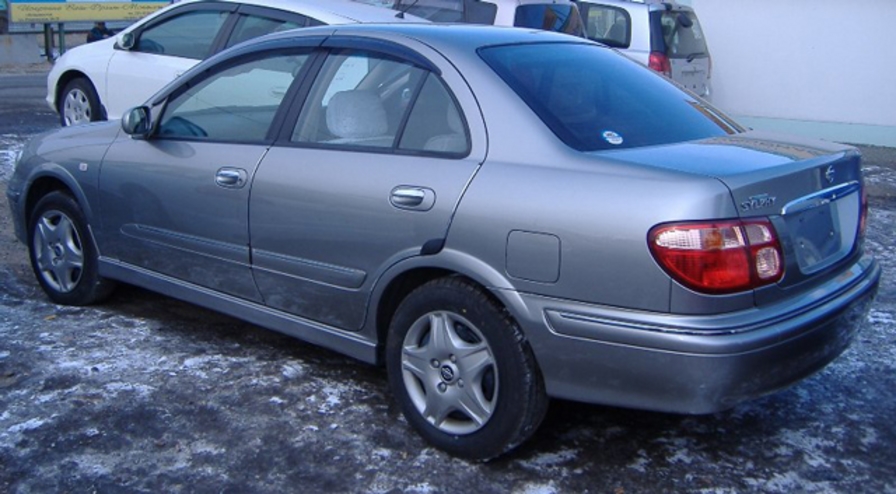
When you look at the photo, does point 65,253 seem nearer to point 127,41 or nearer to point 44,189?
point 44,189

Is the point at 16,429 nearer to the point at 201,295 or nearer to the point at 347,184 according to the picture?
the point at 201,295

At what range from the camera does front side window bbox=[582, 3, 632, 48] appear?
12461 mm

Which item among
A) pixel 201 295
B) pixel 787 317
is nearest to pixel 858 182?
pixel 787 317

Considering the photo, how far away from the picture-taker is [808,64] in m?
14.1

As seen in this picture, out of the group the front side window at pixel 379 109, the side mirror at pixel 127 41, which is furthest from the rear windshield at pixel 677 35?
the front side window at pixel 379 109

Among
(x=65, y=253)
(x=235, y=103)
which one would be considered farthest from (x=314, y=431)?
(x=65, y=253)

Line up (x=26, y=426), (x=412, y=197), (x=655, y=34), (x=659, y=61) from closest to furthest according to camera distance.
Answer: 1. (x=412, y=197)
2. (x=26, y=426)
3. (x=659, y=61)
4. (x=655, y=34)

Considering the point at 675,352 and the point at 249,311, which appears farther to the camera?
the point at 249,311

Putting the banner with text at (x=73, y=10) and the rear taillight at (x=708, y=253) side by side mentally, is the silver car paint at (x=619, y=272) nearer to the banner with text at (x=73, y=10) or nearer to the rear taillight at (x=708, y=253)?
the rear taillight at (x=708, y=253)

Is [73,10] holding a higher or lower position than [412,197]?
lower

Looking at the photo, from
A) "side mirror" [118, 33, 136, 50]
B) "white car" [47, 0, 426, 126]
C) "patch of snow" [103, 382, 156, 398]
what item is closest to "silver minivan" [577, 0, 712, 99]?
"white car" [47, 0, 426, 126]

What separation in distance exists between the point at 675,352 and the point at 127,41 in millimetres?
6626

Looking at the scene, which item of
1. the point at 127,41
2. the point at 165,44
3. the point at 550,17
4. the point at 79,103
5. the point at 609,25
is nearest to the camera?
the point at 165,44

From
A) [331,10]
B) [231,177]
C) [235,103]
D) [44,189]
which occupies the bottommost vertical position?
[44,189]
